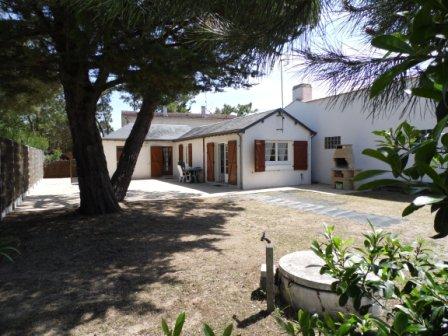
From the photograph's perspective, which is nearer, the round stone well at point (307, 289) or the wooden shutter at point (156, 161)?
the round stone well at point (307, 289)

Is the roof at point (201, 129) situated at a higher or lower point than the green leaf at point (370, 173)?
higher

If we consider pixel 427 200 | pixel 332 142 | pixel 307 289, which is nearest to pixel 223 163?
pixel 332 142

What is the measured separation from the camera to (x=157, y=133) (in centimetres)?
2284

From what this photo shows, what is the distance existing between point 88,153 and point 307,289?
6.81 m

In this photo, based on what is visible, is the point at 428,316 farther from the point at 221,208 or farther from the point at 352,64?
the point at 221,208

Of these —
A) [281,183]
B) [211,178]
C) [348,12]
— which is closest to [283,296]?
[348,12]

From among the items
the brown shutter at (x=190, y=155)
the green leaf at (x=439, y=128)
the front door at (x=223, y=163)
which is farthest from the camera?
the brown shutter at (x=190, y=155)

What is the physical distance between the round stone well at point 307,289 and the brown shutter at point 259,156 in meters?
11.0

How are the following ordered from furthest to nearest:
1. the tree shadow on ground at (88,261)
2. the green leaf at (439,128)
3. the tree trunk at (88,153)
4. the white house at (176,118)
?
the white house at (176,118) → the tree trunk at (88,153) → the tree shadow on ground at (88,261) → the green leaf at (439,128)

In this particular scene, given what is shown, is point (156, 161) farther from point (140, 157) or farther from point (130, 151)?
point (130, 151)

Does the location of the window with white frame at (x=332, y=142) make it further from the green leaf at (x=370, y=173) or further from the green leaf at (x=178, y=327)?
the green leaf at (x=178, y=327)

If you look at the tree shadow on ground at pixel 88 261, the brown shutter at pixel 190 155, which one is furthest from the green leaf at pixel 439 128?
the brown shutter at pixel 190 155

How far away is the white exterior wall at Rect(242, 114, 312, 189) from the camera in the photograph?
599 inches

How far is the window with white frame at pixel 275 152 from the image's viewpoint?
1607 cm
